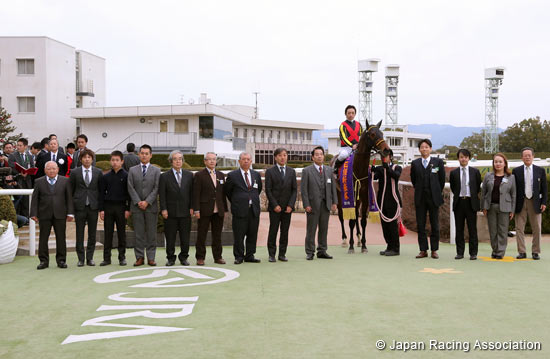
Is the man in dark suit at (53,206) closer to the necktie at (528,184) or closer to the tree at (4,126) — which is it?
the necktie at (528,184)

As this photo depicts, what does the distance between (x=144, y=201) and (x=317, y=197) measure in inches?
103

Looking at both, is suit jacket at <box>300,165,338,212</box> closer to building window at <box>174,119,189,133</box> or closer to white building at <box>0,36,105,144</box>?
building window at <box>174,119,189,133</box>

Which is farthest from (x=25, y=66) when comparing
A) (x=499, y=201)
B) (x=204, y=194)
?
(x=499, y=201)

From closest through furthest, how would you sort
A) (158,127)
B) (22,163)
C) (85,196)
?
(85,196) < (22,163) < (158,127)

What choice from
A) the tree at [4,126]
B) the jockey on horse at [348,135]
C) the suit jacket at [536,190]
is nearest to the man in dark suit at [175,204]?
the jockey on horse at [348,135]

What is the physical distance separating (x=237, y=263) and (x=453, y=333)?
4175 millimetres

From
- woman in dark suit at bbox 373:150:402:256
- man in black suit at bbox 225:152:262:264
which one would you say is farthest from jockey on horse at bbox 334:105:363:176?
man in black suit at bbox 225:152:262:264

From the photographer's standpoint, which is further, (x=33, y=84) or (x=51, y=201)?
(x=33, y=84)

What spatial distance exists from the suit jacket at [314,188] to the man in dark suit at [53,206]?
345 centimetres

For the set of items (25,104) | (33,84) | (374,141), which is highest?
(33,84)

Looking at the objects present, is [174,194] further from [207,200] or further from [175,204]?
[207,200]

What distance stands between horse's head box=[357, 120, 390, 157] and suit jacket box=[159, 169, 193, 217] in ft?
9.27

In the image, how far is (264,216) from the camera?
47.4ft

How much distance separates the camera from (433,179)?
8.42 metres
